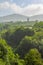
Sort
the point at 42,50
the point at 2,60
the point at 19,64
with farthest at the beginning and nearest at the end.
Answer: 1. the point at 42,50
2. the point at 19,64
3. the point at 2,60

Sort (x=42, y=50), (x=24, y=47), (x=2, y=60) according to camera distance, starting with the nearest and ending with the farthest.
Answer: (x=2, y=60)
(x=42, y=50)
(x=24, y=47)

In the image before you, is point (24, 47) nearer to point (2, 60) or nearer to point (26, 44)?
point (26, 44)

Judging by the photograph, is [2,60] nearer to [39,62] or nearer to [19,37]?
[39,62]

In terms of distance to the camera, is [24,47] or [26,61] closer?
[26,61]

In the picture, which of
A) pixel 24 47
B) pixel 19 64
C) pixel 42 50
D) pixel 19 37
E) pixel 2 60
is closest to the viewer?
pixel 2 60

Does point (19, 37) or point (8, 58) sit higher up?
point (8, 58)

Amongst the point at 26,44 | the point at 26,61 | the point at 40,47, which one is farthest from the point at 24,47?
the point at 26,61

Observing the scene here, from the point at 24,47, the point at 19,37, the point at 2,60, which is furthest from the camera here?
the point at 19,37

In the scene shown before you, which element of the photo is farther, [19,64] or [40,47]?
[40,47]

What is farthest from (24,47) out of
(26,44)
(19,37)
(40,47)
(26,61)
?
(19,37)
